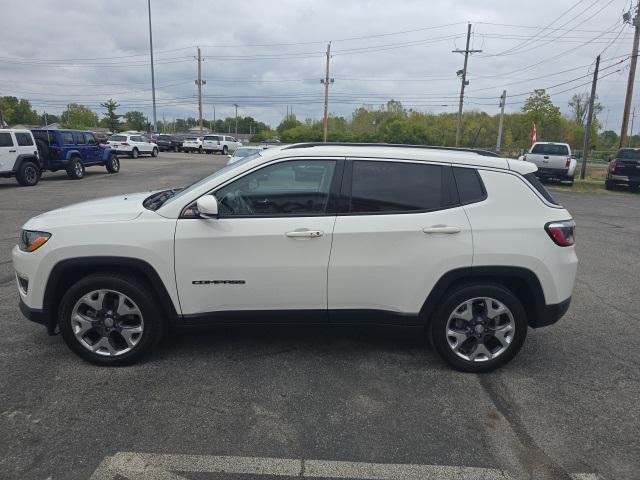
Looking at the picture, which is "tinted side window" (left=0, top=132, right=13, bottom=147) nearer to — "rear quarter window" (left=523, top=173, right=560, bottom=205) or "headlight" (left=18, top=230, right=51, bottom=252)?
"headlight" (left=18, top=230, right=51, bottom=252)

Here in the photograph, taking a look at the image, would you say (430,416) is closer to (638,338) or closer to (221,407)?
(221,407)

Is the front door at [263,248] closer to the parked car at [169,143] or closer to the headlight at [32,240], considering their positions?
the headlight at [32,240]

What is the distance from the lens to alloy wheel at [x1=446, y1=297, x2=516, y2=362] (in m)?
3.69

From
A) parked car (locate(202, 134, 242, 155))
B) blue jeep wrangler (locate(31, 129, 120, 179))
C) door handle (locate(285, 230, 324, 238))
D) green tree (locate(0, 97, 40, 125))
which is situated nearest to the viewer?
door handle (locate(285, 230, 324, 238))

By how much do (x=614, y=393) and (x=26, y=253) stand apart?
4.48 metres

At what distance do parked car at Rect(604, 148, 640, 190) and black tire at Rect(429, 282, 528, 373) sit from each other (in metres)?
20.8

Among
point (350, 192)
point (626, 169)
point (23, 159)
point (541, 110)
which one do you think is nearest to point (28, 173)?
point (23, 159)

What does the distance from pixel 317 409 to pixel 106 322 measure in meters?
1.75

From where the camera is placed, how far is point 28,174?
16.2 m

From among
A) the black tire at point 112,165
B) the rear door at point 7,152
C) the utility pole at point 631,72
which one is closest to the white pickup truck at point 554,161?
the utility pole at point 631,72

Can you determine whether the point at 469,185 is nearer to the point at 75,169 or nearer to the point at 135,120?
the point at 75,169

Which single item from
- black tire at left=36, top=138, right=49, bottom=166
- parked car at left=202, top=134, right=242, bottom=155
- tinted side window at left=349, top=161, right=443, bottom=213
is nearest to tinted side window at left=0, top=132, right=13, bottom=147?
black tire at left=36, top=138, right=49, bottom=166

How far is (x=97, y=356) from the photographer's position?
371 centimetres

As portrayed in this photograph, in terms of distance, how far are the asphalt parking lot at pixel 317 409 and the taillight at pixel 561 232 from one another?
106 cm
